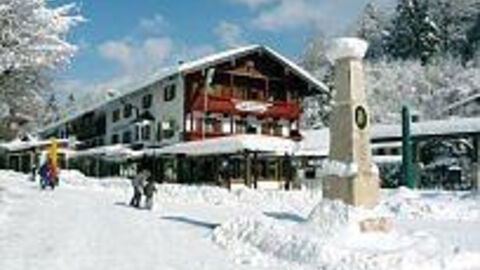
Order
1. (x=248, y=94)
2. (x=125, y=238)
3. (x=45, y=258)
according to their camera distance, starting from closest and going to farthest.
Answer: (x=45, y=258), (x=125, y=238), (x=248, y=94)

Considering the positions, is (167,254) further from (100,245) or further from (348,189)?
(348,189)

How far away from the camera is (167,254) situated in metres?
18.1

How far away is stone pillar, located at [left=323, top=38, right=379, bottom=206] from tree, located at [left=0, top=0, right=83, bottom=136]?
9.63 metres

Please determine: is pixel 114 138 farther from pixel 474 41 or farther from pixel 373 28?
pixel 373 28

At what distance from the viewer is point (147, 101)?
6219 cm

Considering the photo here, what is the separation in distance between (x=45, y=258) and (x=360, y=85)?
340 inches

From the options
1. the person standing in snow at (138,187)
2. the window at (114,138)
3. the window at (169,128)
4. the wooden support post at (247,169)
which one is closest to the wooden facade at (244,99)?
the window at (169,128)

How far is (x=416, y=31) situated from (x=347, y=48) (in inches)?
3513

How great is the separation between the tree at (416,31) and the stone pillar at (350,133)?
85158 millimetres

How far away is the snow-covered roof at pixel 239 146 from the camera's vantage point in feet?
151

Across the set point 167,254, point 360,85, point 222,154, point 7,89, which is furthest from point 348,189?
point 222,154

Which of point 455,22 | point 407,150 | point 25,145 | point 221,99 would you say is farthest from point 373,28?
point 407,150

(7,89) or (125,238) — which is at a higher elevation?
(7,89)

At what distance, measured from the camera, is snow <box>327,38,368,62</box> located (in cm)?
2077
